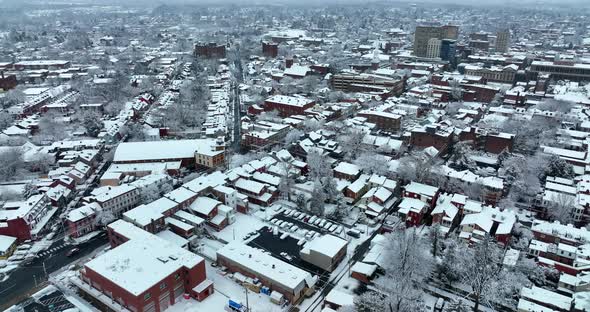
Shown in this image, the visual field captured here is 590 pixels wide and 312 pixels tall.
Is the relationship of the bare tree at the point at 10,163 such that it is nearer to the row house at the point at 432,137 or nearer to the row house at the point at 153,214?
the row house at the point at 153,214

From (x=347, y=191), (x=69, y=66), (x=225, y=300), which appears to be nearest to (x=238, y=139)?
(x=347, y=191)

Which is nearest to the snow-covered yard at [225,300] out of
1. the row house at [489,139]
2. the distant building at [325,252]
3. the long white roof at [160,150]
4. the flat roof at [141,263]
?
the flat roof at [141,263]

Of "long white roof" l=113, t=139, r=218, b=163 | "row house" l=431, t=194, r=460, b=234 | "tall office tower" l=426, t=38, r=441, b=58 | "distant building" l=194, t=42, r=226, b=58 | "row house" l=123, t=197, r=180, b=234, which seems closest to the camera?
"row house" l=123, t=197, r=180, b=234

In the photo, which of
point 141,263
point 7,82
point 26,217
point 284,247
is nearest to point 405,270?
point 284,247

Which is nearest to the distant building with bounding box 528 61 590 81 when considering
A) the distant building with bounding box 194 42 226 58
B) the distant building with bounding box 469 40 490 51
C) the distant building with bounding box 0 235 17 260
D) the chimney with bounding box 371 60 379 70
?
the chimney with bounding box 371 60 379 70

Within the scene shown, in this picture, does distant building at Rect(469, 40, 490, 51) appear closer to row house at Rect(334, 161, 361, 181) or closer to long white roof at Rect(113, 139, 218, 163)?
row house at Rect(334, 161, 361, 181)
